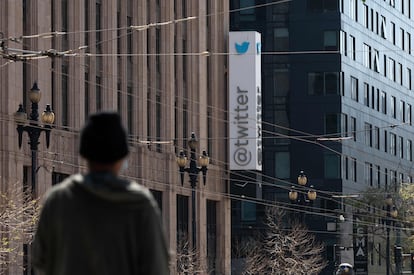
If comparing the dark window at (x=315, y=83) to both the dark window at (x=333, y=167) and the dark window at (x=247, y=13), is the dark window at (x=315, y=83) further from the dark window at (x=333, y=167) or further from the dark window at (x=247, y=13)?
A: the dark window at (x=247, y=13)

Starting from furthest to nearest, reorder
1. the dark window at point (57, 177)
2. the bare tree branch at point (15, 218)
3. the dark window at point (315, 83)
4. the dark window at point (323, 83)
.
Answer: the dark window at point (315, 83) → the dark window at point (323, 83) → the dark window at point (57, 177) → the bare tree branch at point (15, 218)

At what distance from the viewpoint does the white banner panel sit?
80.5 metres

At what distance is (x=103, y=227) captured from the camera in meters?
6.70

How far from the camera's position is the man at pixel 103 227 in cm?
669

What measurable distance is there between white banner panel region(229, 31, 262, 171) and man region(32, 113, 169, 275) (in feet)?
241

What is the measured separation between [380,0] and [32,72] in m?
59.8

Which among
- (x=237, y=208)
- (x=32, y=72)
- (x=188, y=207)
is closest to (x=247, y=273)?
(x=188, y=207)

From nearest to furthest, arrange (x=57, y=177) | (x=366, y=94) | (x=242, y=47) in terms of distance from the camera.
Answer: (x=57, y=177) < (x=242, y=47) < (x=366, y=94)

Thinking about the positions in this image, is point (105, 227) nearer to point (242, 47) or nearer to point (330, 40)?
point (242, 47)

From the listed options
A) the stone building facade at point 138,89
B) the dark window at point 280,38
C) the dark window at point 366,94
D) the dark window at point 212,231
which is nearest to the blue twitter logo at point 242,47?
the stone building facade at point 138,89

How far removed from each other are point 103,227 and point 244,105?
74.6 metres

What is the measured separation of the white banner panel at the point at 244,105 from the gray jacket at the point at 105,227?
73491 mm

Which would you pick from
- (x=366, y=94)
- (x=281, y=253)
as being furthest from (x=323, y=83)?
(x=281, y=253)

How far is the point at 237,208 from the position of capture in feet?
330
